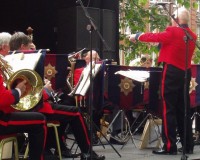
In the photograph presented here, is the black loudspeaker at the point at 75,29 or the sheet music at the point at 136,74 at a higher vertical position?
the black loudspeaker at the point at 75,29

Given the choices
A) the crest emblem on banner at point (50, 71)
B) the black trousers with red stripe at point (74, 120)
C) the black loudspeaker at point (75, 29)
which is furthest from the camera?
the black loudspeaker at point (75, 29)

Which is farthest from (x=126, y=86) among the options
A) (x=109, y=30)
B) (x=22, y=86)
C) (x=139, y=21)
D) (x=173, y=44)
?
(x=139, y=21)

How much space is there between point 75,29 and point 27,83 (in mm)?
6305

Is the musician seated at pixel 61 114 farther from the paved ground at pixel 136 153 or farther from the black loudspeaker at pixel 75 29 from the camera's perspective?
the black loudspeaker at pixel 75 29

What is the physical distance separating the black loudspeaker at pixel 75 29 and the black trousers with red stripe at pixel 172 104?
3845 mm

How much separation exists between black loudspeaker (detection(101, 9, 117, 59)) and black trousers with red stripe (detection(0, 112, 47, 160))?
6301 millimetres

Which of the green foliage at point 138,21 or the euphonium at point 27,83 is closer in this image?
the euphonium at point 27,83

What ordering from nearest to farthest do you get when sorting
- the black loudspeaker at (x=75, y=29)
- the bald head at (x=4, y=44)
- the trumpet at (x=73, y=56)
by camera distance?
the bald head at (x=4, y=44) < the trumpet at (x=73, y=56) < the black loudspeaker at (x=75, y=29)

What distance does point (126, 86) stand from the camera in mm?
9180

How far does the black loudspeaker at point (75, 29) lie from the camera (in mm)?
12008

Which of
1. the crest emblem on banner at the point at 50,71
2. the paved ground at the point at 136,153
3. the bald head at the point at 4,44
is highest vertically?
the bald head at the point at 4,44

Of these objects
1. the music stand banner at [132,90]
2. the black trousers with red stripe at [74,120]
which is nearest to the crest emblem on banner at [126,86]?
the music stand banner at [132,90]

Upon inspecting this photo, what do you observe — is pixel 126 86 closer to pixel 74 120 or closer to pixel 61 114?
pixel 74 120

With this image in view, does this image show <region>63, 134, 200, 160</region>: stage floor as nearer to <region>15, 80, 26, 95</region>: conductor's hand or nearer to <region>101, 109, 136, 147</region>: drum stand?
<region>101, 109, 136, 147</region>: drum stand
